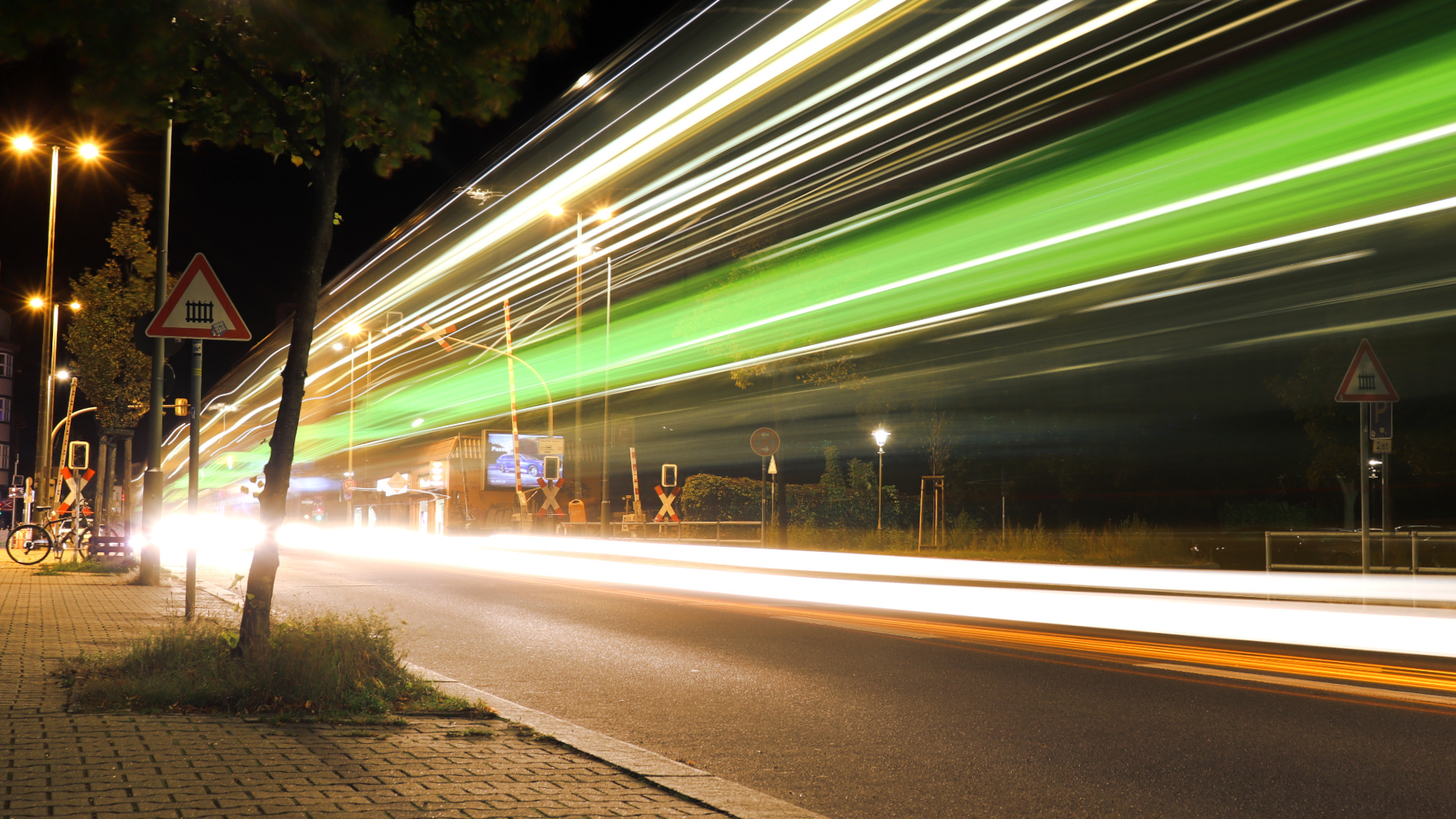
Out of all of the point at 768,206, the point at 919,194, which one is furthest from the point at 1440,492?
the point at 768,206

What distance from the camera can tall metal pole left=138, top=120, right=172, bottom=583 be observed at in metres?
15.9

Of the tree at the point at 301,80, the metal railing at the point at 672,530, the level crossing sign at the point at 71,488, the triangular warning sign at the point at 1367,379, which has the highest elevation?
the tree at the point at 301,80

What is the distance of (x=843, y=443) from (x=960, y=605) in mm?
23692

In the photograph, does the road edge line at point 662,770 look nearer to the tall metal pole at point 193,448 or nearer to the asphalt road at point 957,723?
the asphalt road at point 957,723

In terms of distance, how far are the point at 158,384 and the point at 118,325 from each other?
1132 centimetres

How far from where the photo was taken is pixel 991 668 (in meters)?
9.70

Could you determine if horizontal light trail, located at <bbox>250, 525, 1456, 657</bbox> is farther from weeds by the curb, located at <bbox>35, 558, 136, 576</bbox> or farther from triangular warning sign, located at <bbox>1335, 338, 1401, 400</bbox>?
weeds by the curb, located at <bbox>35, 558, 136, 576</bbox>

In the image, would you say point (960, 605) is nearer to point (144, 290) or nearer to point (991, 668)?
point (991, 668)

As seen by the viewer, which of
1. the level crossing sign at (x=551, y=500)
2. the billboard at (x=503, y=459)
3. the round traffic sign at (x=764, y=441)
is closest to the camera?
the round traffic sign at (x=764, y=441)

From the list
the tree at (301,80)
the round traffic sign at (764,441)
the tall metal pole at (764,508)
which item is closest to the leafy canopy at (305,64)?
the tree at (301,80)

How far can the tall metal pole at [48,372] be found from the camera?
25.9 metres

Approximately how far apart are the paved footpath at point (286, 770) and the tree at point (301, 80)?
5.29ft

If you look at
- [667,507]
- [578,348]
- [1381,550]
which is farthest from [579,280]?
[1381,550]

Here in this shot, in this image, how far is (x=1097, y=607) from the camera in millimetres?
Result: 13664
